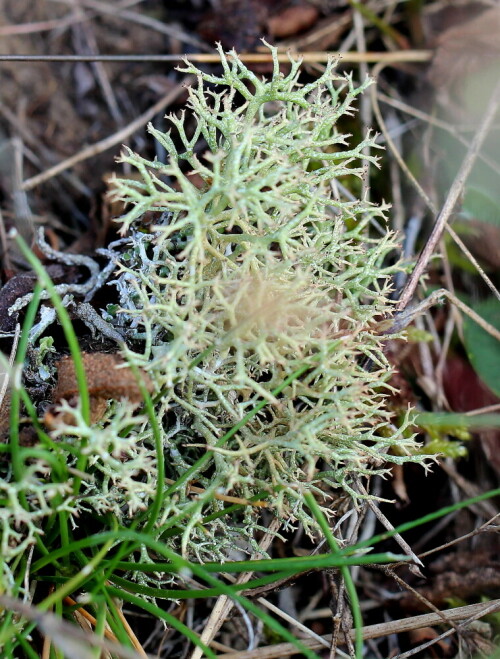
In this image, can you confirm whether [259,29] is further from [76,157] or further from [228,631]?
[228,631]

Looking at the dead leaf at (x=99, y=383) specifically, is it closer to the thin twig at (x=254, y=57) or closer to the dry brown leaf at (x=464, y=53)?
the thin twig at (x=254, y=57)

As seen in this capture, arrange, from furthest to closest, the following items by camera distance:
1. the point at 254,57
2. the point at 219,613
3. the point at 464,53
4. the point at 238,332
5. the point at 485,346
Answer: the point at 464,53, the point at 254,57, the point at 485,346, the point at 219,613, the point at 238,332

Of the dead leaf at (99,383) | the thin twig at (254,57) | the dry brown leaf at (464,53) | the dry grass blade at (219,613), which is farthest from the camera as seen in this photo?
the dry brown leaf at (464,53)

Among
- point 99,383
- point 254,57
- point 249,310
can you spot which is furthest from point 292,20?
point 99,383

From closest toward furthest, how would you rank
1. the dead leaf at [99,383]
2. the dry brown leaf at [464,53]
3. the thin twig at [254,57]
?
the dead leaf at [99,383] < the thin twig at [254,57] < the dry brown leaf at [464,53]

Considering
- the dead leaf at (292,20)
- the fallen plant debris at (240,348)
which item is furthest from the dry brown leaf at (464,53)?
the dead leaf at (292,20)

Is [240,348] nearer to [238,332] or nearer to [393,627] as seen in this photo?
[238,332]

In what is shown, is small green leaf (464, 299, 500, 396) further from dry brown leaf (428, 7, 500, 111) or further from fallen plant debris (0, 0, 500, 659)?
dry brown leaf (428, 7, 500, 111)

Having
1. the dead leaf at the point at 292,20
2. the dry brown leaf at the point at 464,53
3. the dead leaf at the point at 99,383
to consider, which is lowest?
the dead leaf at the point at 99,383

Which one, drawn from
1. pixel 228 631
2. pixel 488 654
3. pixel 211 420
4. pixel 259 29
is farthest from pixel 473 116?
pixel 228 631
